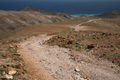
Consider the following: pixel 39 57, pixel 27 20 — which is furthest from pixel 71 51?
pixel 27 20

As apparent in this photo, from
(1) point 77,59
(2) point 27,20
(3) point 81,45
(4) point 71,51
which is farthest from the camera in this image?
(2) point 27,20

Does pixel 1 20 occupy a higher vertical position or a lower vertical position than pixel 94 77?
higher

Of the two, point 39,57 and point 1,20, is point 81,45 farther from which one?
point 1,20

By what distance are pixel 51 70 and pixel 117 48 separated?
7095 millimetres

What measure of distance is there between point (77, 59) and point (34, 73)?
3.98 m

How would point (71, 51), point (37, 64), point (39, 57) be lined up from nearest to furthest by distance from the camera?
point (37, 64) → point (39, 57) → point (71, 51)

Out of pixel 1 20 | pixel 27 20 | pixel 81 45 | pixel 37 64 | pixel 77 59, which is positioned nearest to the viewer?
pixel 37 64

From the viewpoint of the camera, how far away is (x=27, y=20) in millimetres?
71562

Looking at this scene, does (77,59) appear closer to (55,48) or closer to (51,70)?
(51,70)

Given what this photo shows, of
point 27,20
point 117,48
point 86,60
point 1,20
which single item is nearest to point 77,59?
point 86,60

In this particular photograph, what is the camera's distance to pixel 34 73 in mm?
8328

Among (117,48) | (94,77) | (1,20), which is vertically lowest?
(94,77)

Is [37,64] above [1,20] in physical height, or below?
below

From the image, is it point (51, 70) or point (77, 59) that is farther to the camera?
point (77, 59)
